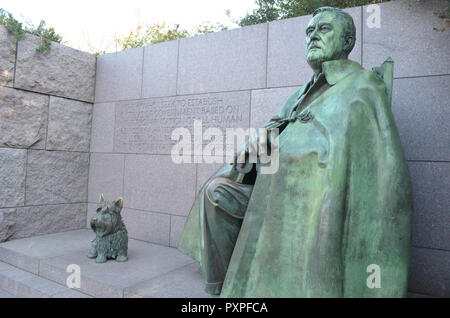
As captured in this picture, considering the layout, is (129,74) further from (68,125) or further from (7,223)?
(7,223)

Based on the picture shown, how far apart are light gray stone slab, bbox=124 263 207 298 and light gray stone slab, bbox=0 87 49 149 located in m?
3.20

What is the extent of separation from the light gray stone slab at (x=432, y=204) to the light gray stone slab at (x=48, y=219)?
501 cm

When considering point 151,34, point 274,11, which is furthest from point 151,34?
point 274,11

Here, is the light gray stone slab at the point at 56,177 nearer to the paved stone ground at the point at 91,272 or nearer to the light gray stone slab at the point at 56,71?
the paved stone ground at the point at 91,272

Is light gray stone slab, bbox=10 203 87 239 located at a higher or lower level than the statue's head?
lower

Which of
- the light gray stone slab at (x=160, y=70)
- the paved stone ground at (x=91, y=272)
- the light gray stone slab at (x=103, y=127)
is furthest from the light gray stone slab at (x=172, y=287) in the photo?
the light gray stone slab at (x=103, y=127)

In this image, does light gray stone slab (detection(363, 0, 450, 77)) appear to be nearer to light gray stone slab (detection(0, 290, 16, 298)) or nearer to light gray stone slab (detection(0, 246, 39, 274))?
light gray stone slab (detection(0, 246, 39, 274))

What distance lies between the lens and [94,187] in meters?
5.87

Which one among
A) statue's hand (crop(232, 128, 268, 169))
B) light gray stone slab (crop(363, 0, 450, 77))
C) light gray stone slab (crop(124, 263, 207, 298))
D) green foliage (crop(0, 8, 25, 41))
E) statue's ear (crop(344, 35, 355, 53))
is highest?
green foliage (crop(0, 8, 25, 41))

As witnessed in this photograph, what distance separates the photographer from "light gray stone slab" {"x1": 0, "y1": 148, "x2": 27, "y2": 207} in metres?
4.78

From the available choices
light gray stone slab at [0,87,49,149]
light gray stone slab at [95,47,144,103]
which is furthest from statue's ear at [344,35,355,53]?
light gray stone slab at [0,87,49,149]

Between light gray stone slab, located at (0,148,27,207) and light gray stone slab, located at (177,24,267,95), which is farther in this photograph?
light gray stone slab, located at (0,148,27,207)

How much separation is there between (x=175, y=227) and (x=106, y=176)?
1683 millimetres
